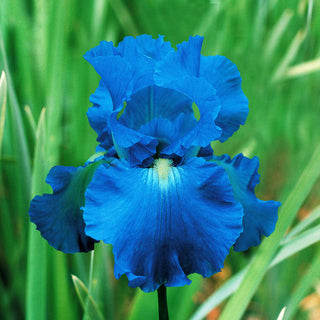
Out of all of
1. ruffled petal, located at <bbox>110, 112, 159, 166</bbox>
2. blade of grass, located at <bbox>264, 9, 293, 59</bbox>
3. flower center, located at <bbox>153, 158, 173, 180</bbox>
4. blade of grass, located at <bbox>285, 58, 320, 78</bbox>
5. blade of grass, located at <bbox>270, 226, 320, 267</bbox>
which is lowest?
blade of grass, located at <bbox>270, 226, 320, 267</bbox>

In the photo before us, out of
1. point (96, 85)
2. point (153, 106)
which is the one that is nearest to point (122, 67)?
point (153, 106)

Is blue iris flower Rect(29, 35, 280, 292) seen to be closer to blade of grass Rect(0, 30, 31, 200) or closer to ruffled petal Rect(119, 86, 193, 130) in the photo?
ruffled petal Rect(119, 86, 193, 130)

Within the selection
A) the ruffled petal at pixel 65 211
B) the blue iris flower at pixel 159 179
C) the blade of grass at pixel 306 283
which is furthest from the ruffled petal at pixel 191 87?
the blade of grass at pixel 306 283

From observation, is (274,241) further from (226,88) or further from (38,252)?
(38,252)

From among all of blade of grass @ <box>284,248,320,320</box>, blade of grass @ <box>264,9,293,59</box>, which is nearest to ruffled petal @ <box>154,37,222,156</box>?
blade of grass @ <box>284,248,320,320</box>

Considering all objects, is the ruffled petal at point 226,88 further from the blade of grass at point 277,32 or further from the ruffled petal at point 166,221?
the blade of grass at point 277,32

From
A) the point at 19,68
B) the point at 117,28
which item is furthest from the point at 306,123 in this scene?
the point at 19,68

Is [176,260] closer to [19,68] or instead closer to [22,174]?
[22,174]
